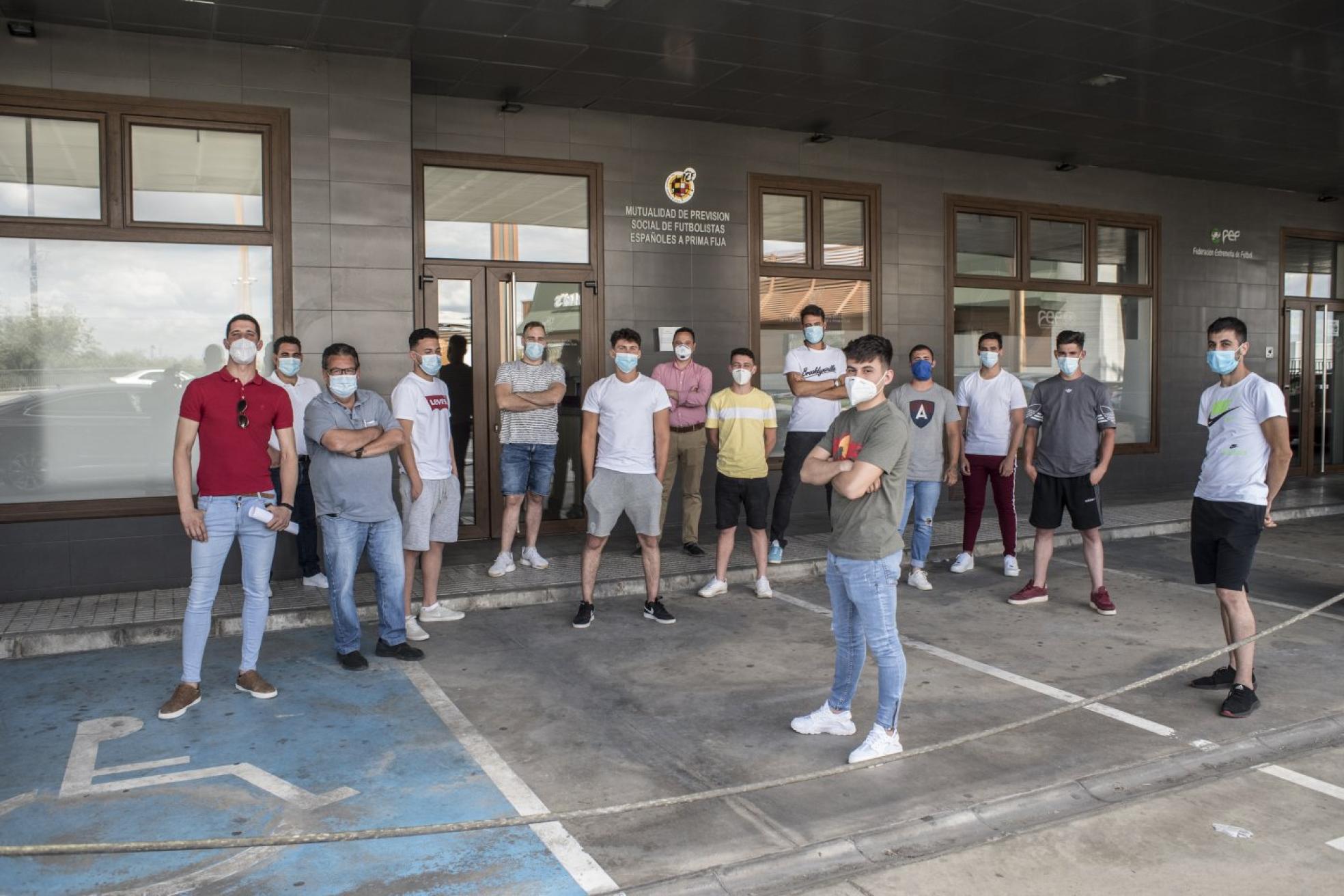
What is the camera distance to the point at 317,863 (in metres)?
3.70

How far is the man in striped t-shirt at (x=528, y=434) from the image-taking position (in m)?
8.35

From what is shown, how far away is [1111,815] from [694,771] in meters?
1.69

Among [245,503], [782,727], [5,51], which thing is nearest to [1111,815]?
[782,727]

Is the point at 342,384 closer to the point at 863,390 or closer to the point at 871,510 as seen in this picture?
the point at 863,390

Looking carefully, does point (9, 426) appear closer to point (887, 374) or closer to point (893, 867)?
point (887, 374)

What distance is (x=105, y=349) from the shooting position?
8.13 meters

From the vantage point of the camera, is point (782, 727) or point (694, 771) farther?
point (782, 727)

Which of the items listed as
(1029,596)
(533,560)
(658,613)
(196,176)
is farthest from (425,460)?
(1029,596)

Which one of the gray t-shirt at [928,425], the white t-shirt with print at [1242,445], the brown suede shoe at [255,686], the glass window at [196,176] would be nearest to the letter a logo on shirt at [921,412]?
the gray t-shirt at [928,425]

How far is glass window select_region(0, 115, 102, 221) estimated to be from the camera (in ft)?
25.5

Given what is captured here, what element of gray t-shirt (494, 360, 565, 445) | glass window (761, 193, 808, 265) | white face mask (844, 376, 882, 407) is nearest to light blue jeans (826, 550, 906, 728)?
white face mask (844, 376, 882, 407)

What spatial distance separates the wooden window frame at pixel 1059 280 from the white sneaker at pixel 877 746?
802 centimetres

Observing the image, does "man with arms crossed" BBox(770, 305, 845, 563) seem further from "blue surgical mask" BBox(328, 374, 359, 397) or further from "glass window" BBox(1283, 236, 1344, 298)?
"glass window" BBox(1283, 236, 1344, 298)

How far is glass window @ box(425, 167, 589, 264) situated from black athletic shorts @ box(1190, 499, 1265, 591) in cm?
634
